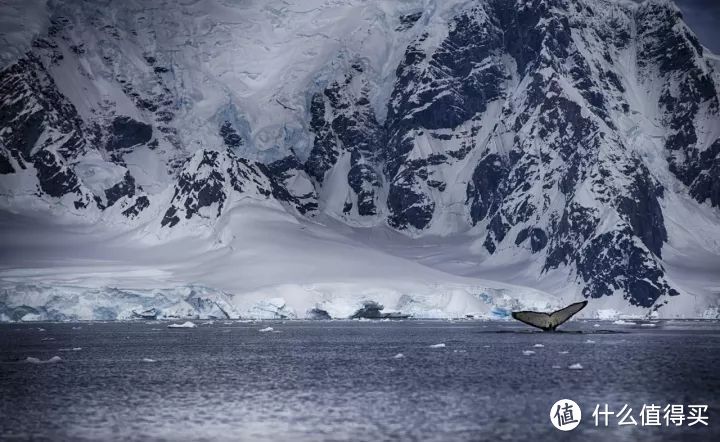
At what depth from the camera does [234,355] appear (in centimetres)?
13412

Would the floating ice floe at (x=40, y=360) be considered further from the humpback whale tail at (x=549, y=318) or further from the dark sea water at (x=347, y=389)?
the humpback whale tail at (x=549, y=318)

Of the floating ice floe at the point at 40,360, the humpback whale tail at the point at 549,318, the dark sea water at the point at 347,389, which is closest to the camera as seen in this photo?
the dark sea water at the point at 347,389

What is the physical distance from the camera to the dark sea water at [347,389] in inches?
2675

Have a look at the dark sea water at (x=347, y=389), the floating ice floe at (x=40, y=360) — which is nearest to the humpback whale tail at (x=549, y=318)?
the dark sea water at (x=347, y=389)

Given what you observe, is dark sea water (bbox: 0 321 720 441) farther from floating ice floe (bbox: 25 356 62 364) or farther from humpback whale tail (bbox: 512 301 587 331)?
humpback whale tail (bbox: 512 301 587 331)

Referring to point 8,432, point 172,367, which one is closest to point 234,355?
point 172,367

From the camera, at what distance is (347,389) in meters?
91.0

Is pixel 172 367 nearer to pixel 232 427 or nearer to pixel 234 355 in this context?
pixel 234 355

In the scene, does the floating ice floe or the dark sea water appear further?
the floating ice floe

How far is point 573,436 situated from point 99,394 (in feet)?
141

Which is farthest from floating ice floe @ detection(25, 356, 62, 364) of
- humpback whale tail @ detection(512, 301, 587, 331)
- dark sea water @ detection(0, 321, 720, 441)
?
humpback whale tail @ detection(512, 301, 587, 331)

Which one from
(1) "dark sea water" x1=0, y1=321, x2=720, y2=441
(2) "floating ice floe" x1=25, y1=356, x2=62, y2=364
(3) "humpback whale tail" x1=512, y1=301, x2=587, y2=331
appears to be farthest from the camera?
(3) "humpback whale tail" x1=512, y1=301, x2=587, y2=331

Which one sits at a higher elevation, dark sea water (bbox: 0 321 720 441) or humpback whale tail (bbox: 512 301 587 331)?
humpback whale tail (bbox: 512 301 587 331)

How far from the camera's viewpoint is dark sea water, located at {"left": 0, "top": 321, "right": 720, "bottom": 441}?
6794 centimetres
